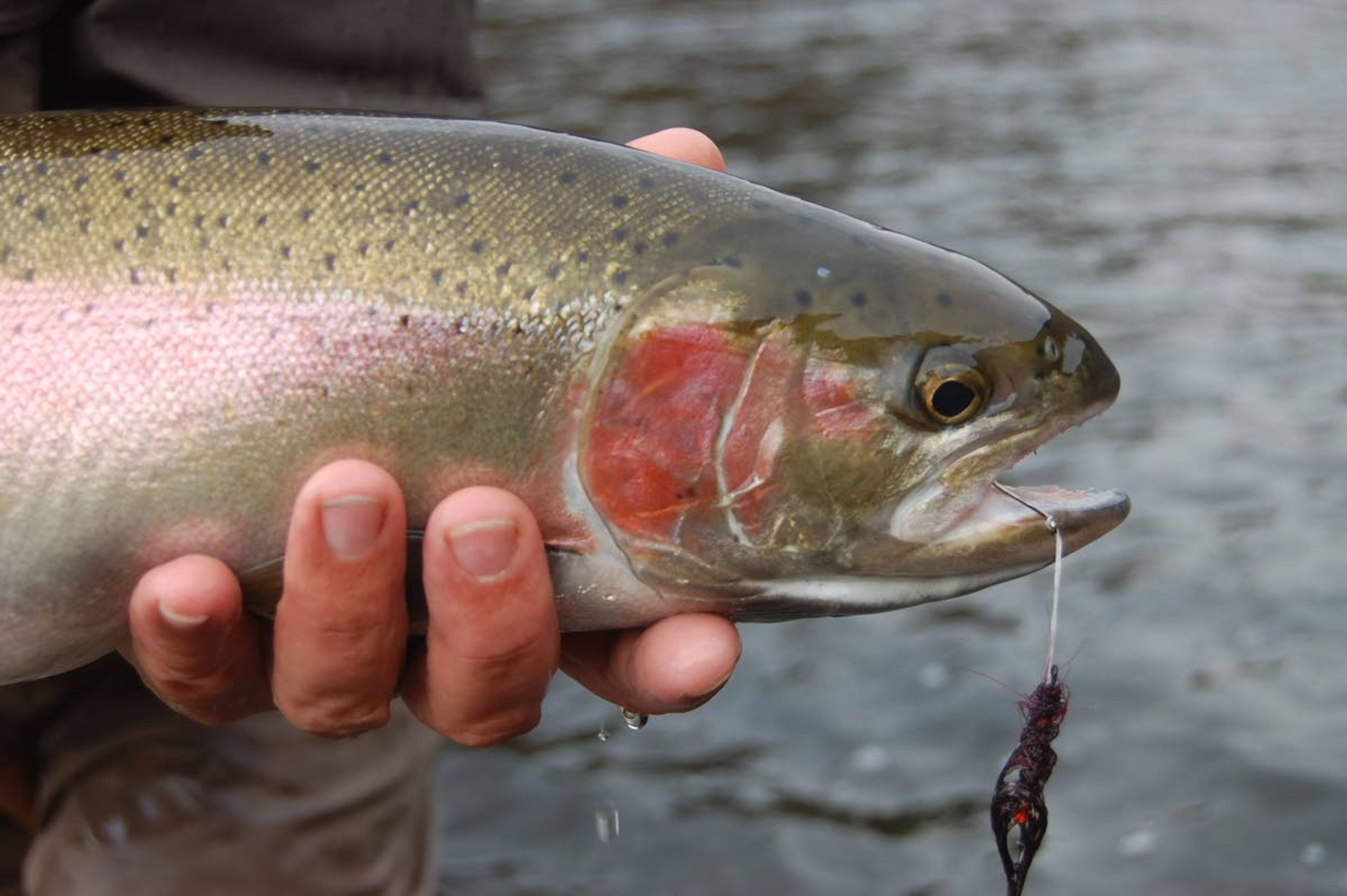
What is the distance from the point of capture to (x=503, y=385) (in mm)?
1937

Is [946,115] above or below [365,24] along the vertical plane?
below

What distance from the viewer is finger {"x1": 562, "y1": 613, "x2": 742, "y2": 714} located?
2008 mm

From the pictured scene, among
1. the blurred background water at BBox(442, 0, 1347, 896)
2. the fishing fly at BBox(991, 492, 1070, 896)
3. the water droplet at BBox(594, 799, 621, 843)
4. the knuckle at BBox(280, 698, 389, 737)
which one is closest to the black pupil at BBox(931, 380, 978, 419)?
the fishing fly at BBox(991, 492, 1070, 896)

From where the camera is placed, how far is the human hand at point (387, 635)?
1.89 m

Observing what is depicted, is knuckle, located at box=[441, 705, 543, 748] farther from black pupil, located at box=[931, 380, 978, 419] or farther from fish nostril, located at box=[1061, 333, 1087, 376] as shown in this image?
fish nostril, located at box=[1061, 333, 1087, 376]

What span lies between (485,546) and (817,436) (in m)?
0.44

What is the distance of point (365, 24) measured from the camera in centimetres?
280

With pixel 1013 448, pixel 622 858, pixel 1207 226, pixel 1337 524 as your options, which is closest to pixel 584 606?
pixel 1013 448

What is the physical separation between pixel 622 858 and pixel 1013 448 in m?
2.53

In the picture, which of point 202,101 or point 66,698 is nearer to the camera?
point 202,101

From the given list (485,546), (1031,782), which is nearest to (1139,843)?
(1031,782)

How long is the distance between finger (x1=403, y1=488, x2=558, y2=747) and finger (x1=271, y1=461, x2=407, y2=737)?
0.05 m

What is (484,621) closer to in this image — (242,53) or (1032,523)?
(1032,523)

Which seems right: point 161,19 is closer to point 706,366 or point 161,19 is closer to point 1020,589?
point 706,366
